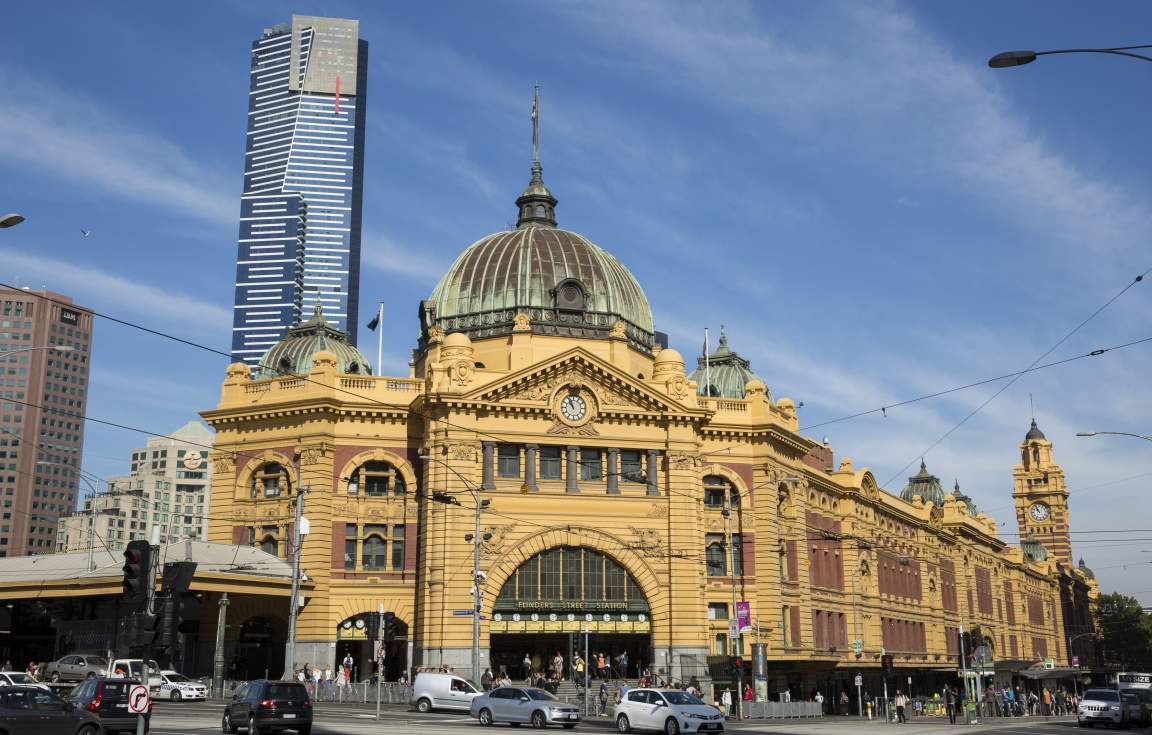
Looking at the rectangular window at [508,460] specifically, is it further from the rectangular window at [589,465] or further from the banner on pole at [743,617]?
the banner on pole at [743,617]

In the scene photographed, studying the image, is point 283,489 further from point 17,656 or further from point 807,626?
point 807,626

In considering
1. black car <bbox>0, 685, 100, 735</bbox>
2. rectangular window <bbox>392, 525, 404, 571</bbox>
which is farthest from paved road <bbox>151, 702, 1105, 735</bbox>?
rectangular window <bbox>392, 525, 404, 571</bbox>

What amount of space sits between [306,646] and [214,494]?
10.9 metres

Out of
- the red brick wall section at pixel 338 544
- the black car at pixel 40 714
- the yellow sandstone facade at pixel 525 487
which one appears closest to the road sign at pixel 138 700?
the black car at pixel 40 714

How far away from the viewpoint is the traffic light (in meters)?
21.3

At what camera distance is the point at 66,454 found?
199125 mm

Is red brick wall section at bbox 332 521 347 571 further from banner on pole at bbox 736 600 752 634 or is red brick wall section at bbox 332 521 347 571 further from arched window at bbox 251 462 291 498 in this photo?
banner on pole at bbox 736 600 752 634

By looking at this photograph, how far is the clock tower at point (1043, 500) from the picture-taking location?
173875 mm

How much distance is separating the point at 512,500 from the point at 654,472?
8.11 meters

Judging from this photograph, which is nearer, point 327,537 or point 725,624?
point 327,537

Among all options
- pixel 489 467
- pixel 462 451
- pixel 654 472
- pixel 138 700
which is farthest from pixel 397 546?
pixel 138 700

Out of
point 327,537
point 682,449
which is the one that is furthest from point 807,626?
point 327,537

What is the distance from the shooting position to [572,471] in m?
62.3

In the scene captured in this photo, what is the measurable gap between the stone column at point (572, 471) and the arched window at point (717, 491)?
30.0 ft
